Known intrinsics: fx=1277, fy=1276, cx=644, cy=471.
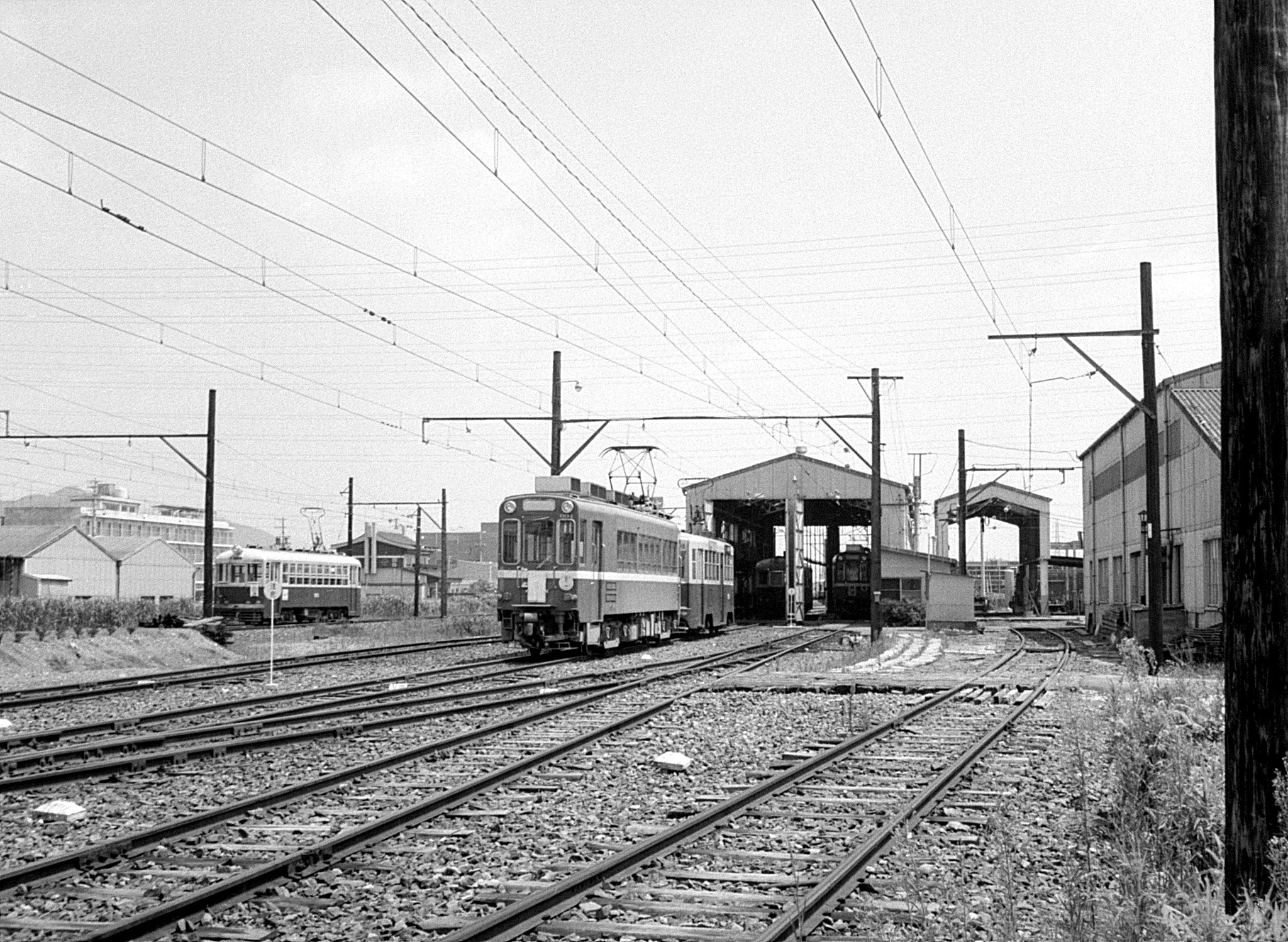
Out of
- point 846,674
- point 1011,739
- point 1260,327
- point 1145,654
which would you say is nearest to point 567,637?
point 846,674

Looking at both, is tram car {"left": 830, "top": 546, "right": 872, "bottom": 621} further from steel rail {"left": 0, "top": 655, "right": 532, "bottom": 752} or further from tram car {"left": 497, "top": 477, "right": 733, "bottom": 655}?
steel rail {"left": 0, "top": 655, "right": 532, "bottom": 752}

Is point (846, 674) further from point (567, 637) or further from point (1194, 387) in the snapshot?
point (1194, 387)

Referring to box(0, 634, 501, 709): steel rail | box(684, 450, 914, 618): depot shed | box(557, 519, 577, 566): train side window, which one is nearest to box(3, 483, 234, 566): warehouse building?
box(684, 450, 914, 618): depot shed

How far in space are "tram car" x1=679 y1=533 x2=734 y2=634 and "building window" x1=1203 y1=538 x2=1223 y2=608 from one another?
11.9 m

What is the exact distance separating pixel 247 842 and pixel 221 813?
22.2 inches

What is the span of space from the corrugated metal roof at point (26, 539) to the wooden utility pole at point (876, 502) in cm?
4419

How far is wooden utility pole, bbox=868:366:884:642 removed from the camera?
1238 inches

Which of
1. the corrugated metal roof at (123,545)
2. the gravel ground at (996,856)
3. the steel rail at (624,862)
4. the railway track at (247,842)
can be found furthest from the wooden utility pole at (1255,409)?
the corrugated metal roof at (123,545)

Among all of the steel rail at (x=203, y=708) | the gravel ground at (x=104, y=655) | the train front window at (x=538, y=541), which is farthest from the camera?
the gravel ground at (x=104, y=655)

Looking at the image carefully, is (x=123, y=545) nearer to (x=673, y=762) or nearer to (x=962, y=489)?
(x=962, y=489)

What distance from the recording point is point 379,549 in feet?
352

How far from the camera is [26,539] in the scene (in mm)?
62000

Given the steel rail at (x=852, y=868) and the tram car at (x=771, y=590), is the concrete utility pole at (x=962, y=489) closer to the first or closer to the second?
the tram car at (x=771, y=590)

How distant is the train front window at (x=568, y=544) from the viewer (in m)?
23.3
